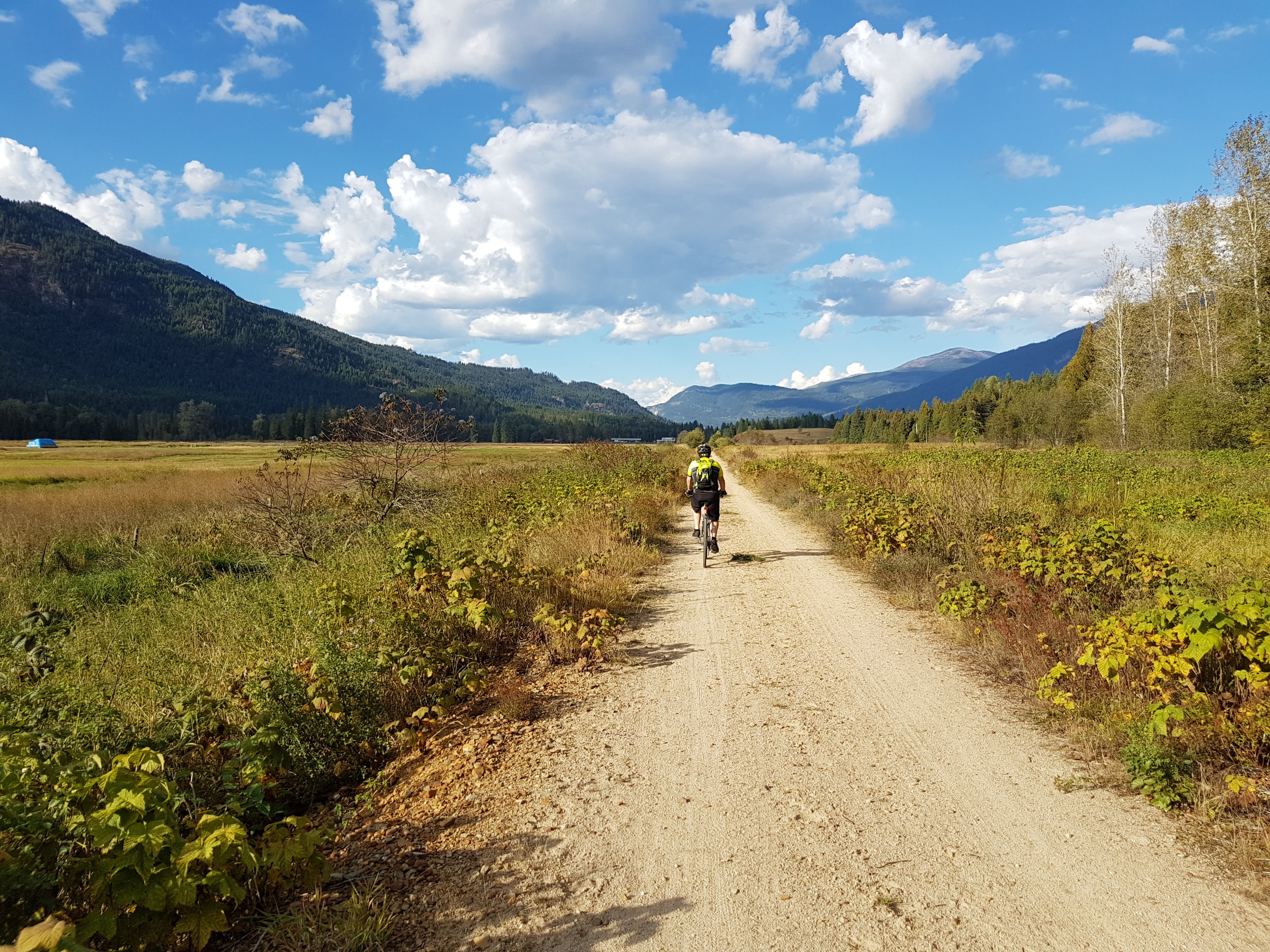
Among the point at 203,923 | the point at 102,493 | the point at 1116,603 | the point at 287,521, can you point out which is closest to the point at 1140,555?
the point at 1116,603

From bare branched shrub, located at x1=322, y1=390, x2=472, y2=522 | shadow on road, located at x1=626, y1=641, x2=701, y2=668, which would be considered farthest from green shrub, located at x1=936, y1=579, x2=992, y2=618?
bare branched shrub, located at x1=322, y1=390, x2=472, y2=522

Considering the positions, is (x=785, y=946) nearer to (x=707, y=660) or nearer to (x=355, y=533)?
(x=707, y=660)

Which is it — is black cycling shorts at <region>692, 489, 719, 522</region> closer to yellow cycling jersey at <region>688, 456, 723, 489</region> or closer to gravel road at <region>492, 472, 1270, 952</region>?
yellow cycling jersey at <region>688, 456, 723, 489</region>

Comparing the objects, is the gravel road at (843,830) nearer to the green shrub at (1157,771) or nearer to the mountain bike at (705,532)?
the green shrub at (1157,771)

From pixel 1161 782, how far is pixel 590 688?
13.5 ft

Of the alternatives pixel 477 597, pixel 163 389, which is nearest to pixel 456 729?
pixel 477 597

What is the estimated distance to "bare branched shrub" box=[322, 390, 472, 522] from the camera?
14.6m

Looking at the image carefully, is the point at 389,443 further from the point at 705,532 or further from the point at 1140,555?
the point at 1140,555

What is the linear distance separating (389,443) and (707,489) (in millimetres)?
8114

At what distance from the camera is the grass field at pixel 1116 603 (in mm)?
3678

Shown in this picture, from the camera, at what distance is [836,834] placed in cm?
346

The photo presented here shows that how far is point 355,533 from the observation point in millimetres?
13742

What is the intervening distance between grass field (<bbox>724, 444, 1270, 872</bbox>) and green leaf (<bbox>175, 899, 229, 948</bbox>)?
185 inches

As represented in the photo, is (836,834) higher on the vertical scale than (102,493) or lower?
lower
